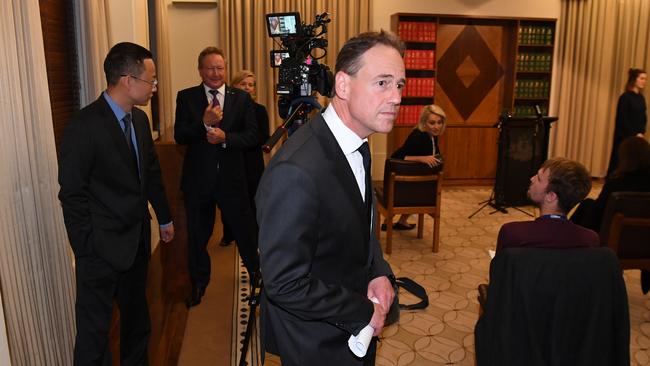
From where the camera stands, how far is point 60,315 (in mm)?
2135

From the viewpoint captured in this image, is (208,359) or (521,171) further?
(521,171)

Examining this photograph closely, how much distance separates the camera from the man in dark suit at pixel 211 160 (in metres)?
3.09

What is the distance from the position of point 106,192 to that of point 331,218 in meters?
1.19

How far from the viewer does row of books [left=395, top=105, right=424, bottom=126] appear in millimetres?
6719

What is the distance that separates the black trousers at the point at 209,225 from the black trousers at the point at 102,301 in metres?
0.84

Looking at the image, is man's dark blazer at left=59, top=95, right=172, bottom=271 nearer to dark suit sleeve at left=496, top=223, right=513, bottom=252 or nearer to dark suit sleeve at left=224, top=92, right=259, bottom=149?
dark suit sleeve at left=224, top=92, right=259, bottom=149

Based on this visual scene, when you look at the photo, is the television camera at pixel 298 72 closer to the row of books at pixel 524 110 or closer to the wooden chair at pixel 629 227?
the wooden chair at pixel 629 227

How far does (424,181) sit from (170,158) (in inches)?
78.2

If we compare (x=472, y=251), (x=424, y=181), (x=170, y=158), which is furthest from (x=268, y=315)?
(x=472, y=251)

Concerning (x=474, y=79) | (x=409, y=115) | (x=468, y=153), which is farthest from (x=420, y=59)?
(x=468, y=153)

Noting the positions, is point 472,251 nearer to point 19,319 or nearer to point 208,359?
point 208,359

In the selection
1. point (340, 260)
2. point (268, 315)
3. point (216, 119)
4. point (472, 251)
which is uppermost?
point (216, 119)

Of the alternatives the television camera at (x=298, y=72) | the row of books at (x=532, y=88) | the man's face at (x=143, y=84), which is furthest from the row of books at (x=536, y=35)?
the man's face at (x=143, y=84)

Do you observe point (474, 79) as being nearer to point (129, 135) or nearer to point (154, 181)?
point (154, 181)
